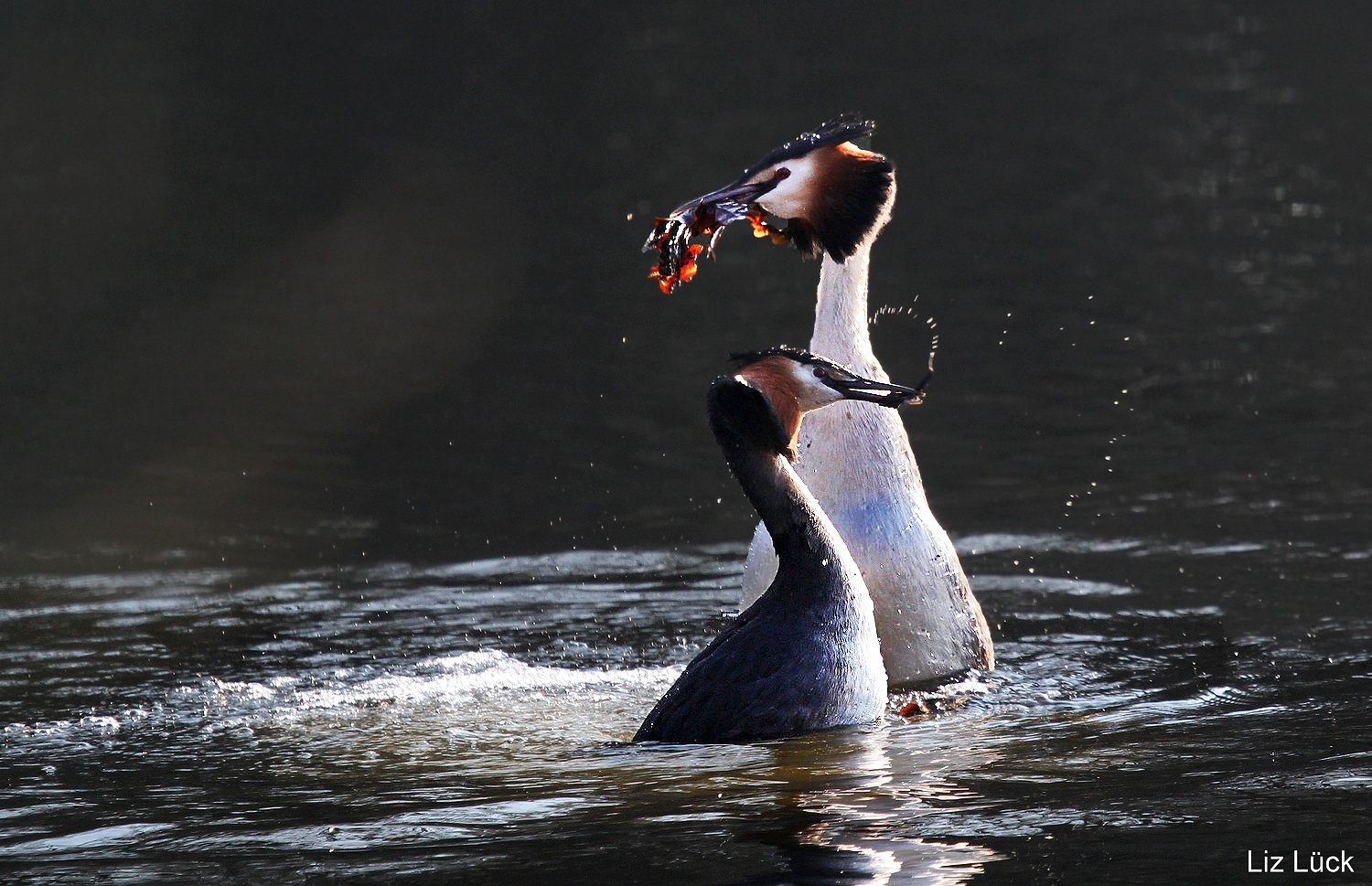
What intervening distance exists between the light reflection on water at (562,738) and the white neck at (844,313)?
1.52 m

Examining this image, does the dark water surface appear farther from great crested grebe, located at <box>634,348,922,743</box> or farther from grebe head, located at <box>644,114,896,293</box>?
grebe head, located at <box>644,114,896,293</box>

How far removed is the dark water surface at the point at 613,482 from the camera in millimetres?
5637

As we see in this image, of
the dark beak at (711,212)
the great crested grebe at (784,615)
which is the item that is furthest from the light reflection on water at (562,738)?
the dark beak at (711,212)

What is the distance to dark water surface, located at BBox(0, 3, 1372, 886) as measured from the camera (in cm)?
564

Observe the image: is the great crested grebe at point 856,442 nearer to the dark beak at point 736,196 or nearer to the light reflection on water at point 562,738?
the dark beak at point 736,196

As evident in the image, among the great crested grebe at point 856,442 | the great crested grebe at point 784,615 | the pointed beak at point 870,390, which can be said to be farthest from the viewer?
the great crested grebe at point 856,442

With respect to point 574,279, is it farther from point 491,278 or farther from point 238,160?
point 238,160

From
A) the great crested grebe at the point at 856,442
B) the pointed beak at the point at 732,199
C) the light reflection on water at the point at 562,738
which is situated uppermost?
the pointed beak at the point at 732,199

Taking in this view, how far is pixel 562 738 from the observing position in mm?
6848

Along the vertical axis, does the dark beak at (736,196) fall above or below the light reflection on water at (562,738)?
above

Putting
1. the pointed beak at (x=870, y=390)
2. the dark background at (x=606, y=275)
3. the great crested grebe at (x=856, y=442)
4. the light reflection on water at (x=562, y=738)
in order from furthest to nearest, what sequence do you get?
the dark background at (x=606, y=275) < the great crested grebe at (x=856, y=442) < the pointed beak at (x=870, y=390) < the light reflection on water at (x=562, y=738)

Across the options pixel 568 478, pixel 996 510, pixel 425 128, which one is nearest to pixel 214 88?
pixel 425 128

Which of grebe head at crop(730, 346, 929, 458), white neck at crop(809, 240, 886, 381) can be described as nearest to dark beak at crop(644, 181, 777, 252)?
white neck at crop(809, 240, 886, 381)

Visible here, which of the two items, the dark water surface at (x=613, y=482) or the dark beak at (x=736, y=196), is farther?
the dark beak at (x=736, y=196)
